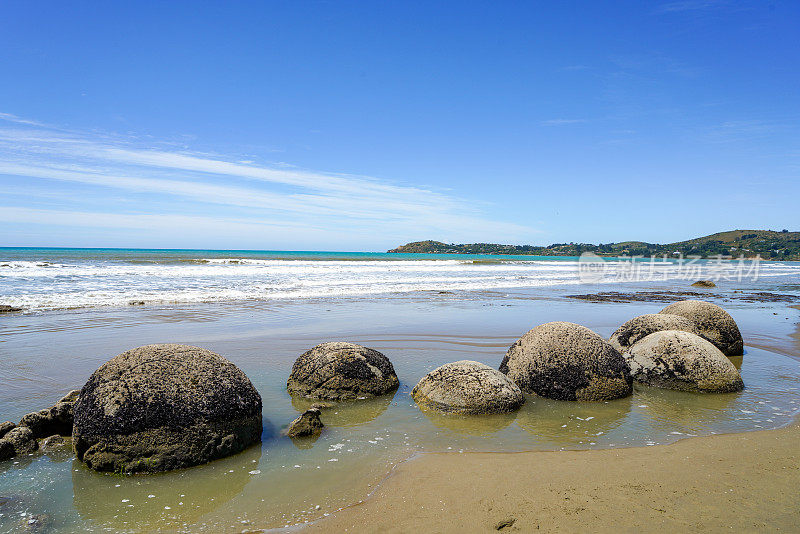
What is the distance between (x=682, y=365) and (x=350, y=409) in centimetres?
563

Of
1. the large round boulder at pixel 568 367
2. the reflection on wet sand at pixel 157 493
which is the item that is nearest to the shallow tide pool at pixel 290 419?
the reflection on wet sand at pixel 157 493

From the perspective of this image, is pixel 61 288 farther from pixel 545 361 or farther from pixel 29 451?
pixel 545 361

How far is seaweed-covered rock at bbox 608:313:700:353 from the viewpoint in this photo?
33.5 feet

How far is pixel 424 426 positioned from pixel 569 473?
6.60 feet

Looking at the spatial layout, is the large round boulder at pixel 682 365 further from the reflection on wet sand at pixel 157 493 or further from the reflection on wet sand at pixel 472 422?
the reflection on wet sand at pixel 157 493

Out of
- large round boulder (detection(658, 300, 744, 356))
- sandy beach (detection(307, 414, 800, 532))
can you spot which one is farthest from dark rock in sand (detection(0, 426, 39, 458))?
large round boulder (detection(658, 300, 744, 356))

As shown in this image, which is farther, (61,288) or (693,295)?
(693,295)

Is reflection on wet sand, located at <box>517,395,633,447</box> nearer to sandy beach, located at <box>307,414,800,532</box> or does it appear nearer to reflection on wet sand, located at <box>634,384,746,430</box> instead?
reflection on wet sand, located at <box>634,384,746,430</box>

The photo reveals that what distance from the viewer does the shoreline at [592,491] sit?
417 centimetres

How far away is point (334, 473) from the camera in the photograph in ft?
16.9

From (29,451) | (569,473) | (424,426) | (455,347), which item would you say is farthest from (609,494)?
(455,347)

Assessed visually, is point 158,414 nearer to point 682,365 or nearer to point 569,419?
point 569,419

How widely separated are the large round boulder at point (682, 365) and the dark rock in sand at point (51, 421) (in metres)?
8.67

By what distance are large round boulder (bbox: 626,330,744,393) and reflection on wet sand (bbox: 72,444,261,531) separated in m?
6.79
